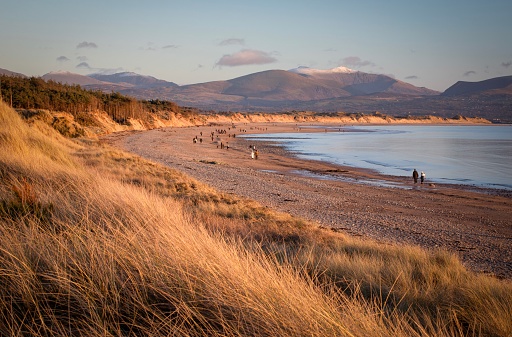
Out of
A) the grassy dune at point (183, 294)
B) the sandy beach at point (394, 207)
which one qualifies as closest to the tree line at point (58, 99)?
the sandy beach at point (394, 207)

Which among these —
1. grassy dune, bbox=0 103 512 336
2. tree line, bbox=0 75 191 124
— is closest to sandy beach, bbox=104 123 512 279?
grassy dune, bbox=0 103 512 336

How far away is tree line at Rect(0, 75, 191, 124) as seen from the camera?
3800 centimetres

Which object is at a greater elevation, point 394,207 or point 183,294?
point 183,294

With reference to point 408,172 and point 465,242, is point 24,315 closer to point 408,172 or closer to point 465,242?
point 465,242

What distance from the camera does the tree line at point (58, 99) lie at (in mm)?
38000

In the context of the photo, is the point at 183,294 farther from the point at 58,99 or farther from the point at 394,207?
the point at 58,99

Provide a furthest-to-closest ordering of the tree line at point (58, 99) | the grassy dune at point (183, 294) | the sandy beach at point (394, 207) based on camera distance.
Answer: the tree line at point (58, 99) < the sandy beach at point (394, 207) < the grassy dune at point (183, 294)

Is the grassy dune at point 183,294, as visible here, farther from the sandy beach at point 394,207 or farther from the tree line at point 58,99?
the tree line at point 58,99

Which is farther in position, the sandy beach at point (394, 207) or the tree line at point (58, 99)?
the tree line at point (58, 99)

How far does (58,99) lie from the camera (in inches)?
1668

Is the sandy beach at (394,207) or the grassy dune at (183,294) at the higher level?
the grassy dune at (183,294)

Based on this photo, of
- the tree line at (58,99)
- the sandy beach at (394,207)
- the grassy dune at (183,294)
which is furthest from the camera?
the tree line at (58,99)

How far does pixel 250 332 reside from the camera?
2414 millimetres

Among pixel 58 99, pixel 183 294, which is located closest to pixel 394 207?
pixel 183 294
